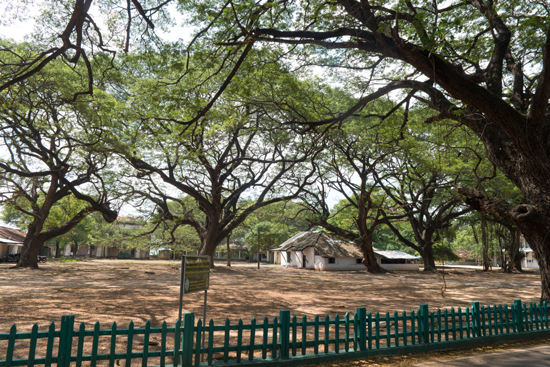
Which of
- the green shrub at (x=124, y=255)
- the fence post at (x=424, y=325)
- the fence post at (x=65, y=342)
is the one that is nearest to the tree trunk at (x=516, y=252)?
the fence post at (x=424, y=325)

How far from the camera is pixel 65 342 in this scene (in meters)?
4.11

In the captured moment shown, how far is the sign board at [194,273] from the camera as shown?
5.36m

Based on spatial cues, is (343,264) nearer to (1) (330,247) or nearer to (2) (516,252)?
(1) (330,247)

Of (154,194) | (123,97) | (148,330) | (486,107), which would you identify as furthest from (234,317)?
(154,194)

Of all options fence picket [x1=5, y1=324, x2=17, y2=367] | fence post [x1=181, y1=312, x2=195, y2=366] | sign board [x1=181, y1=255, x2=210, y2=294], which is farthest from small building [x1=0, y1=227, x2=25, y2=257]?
fence post [x1=181, y1=312, x2=195, y2=366]

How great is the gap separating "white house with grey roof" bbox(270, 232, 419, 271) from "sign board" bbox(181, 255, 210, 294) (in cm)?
3389

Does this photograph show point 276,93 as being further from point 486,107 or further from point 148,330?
point 148,330

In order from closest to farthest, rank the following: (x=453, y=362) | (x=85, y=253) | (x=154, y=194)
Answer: (x=453, y=362)
(x=154, y=194)
(x=85, y=253)

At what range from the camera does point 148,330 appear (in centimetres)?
436

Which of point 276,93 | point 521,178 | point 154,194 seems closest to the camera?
point 521,178

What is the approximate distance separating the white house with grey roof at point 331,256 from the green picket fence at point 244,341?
32.1 meters

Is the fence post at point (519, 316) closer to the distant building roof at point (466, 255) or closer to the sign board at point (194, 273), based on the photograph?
the sign board at point (194, 273)

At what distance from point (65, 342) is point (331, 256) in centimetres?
3624

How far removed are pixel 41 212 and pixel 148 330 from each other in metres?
26.4
